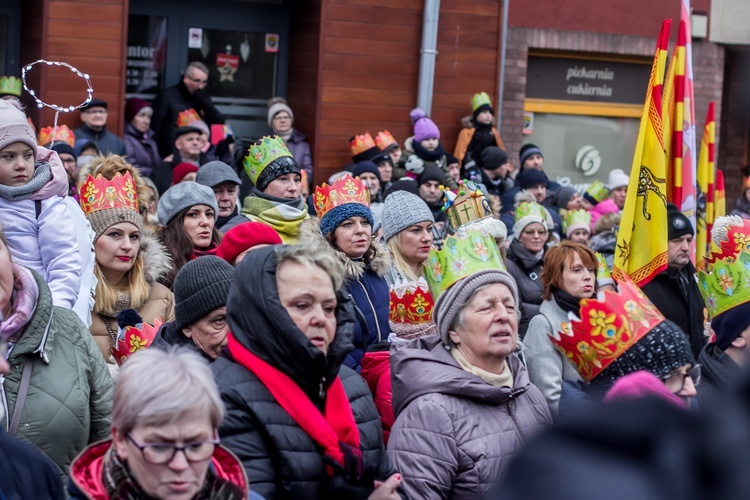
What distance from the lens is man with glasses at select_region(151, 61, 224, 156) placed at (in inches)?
488

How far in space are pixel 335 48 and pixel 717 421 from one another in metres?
12.8

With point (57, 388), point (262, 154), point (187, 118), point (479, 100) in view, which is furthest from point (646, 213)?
point (479, 100)

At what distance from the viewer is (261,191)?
786 cm

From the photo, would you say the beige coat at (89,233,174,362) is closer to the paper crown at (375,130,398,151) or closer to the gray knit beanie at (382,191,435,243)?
the gray knit beanie at (382,191,435,243)

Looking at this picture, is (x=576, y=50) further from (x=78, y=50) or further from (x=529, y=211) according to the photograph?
(x=529, y=211)

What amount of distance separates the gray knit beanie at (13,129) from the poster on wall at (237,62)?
25.9ft

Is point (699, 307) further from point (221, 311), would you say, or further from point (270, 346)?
point (270, 346)

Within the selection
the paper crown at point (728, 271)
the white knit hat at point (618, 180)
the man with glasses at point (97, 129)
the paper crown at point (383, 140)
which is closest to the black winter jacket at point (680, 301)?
the paper crown at point (728, 271)

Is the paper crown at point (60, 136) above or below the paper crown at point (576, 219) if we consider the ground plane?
above

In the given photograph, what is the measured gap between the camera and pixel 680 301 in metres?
7.47

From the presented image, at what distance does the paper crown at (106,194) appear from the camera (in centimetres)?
643

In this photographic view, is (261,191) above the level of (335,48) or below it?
below

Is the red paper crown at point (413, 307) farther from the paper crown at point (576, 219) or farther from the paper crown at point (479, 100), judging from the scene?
the paper crown at point (479, 100)

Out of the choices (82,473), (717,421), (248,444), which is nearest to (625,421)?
(717,421)
